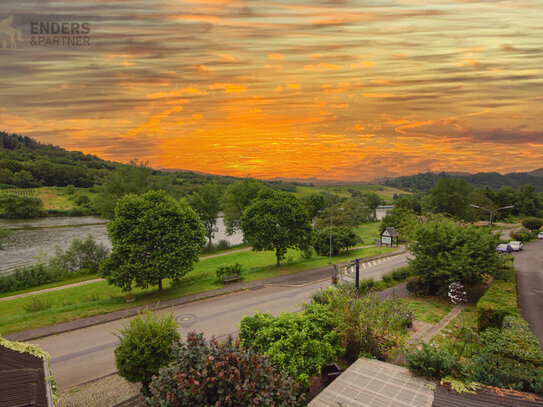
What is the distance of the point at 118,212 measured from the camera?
67.6ft

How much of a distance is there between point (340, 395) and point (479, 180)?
639 ft

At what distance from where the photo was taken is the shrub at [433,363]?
28.5 feet

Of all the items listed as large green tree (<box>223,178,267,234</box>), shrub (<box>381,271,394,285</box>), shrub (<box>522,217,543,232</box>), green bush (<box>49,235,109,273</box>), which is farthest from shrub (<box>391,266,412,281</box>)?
shrub (<box>522,217,543,232</box>)

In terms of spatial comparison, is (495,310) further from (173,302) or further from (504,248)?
(504,248)

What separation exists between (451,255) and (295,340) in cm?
1664

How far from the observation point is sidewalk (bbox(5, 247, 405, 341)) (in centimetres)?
1605

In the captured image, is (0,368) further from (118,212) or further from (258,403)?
(118,212)

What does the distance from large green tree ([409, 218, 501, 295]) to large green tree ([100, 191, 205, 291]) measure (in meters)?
17.0

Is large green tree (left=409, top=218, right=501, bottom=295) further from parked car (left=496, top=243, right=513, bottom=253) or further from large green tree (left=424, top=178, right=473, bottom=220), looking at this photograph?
Answer: large green tree (left=424, top=178, right=473, bottom=220)

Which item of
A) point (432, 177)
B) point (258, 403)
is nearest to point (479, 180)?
point (432, 177)

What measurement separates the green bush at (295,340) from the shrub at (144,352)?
2858mm

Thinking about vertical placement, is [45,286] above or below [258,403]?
below

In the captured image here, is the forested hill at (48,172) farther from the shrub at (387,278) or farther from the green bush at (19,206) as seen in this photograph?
the shrub at (387,278)

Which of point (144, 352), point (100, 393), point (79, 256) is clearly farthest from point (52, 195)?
point (144, 352)
